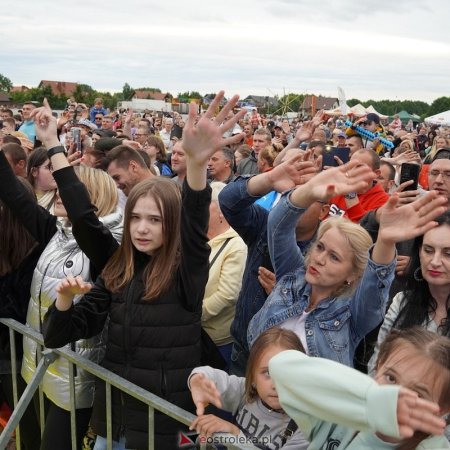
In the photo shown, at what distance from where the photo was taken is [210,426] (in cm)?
187

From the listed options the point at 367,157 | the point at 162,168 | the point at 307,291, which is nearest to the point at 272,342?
the point at 307,291

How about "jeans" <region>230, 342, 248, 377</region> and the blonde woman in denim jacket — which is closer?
the blonde woman in denim jacket

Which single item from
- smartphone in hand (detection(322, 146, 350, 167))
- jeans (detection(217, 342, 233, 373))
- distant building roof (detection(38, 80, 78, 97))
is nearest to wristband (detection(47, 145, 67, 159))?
jeans (detection(217, 342, 233, 373))

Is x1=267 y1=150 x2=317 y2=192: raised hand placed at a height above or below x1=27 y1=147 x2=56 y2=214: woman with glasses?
above

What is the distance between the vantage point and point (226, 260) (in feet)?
10.6

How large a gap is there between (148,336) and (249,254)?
792 mm

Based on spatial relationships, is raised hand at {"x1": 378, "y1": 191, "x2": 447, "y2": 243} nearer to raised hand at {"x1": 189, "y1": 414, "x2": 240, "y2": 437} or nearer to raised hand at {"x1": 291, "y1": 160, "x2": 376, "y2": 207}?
raised hand at {"x1": 291, "y1": 160, "x2": 376, "y2": 207}

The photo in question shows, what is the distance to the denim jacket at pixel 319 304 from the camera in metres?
2.17

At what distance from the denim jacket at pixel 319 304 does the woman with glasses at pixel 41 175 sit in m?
2.02

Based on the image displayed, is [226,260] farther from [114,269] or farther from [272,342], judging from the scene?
[272,342]

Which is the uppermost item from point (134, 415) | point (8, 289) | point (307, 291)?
point (307, 291)

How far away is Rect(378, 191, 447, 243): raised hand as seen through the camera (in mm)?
2062

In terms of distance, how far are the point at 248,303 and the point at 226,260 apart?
377 millimetres

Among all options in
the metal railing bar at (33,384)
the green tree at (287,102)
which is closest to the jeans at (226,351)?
the metal railing bar at (33,384)
